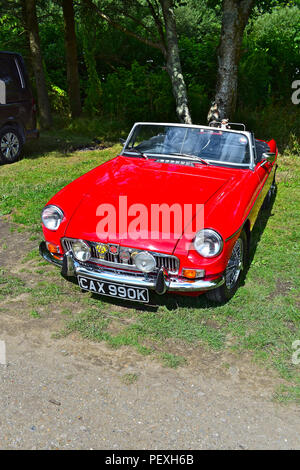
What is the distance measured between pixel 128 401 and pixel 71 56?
11.9 metres

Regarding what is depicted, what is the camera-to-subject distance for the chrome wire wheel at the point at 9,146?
9.40m

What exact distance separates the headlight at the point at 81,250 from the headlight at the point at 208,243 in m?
1.05

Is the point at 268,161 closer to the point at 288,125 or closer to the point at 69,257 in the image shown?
the point at 69,257

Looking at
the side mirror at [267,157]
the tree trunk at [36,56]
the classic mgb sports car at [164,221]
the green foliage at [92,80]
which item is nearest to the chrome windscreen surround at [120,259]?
the classic mgb sports car at [164,221]

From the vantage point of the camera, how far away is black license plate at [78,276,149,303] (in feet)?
13.3

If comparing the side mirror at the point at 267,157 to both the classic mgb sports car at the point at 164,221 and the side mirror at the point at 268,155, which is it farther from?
the classic mgb sports car at the point at 164,221

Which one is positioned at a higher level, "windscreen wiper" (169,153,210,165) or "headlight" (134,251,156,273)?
"windscreen wiper" (169,153,210,165)

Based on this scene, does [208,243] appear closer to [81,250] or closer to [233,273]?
[233,273]

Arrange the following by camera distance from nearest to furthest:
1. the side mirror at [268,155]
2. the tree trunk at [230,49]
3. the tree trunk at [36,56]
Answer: the side mirror at [268,155] < the tree trunk at [230,49] < the tree trunk at [36,56]

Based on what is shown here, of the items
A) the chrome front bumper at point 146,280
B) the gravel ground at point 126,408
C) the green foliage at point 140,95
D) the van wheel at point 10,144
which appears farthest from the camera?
the green foliage at point 140,95

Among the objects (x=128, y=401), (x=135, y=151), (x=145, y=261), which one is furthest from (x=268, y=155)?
(x=128, y=401)

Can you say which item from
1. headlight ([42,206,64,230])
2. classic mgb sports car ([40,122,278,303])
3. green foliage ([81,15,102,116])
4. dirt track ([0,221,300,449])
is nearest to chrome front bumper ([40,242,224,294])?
classic mgb sports car ([40,122,278,303])

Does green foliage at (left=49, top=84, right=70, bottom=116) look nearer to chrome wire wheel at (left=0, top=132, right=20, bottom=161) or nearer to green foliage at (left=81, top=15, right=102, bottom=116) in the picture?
green foliage at (left=81, top=15, right=102, bottom=116)

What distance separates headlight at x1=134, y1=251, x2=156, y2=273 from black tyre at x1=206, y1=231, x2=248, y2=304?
0.76 m
